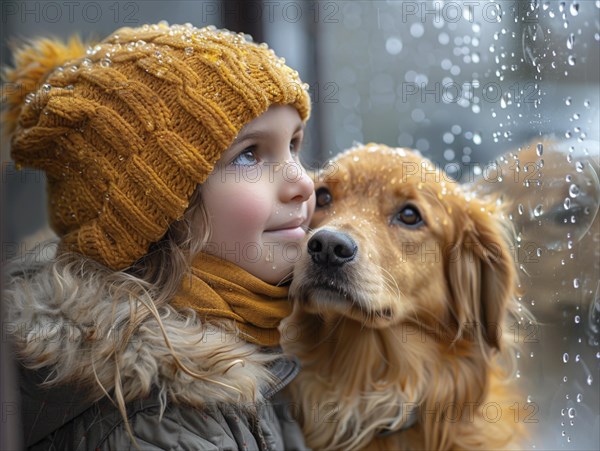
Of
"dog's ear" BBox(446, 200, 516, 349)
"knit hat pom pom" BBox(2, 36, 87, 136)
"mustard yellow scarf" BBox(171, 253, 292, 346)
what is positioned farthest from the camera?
"dog's ear" BBox(446, 200, 516, 349)

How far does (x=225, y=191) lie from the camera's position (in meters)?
1.07

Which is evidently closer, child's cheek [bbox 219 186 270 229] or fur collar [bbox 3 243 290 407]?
fur collar [bbox 3 243 290 407]

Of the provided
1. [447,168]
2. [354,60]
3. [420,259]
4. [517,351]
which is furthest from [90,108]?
[354,60]

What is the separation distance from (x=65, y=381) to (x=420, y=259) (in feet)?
2.34

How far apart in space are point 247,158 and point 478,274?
586 mm

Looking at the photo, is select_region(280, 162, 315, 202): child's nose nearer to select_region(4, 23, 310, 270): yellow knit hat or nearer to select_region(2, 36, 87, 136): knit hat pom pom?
select_region(4, 23, 310, 270): yellow knit hat

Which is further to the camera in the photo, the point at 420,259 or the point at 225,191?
the point at 420,259

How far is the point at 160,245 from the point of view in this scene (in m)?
1.11

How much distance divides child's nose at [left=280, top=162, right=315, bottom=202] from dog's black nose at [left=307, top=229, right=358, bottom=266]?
8cm

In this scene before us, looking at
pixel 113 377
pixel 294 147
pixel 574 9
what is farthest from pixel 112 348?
pixel 574 9

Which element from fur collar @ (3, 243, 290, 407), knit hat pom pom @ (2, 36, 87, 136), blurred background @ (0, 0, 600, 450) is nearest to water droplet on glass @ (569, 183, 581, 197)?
blurred background @ (0, 0, 600, 450)

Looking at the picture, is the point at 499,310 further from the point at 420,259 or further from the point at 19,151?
the point at 19,151

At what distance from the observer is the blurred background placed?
3.27 ft

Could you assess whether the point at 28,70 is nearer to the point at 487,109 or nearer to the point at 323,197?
the point at 323,197
